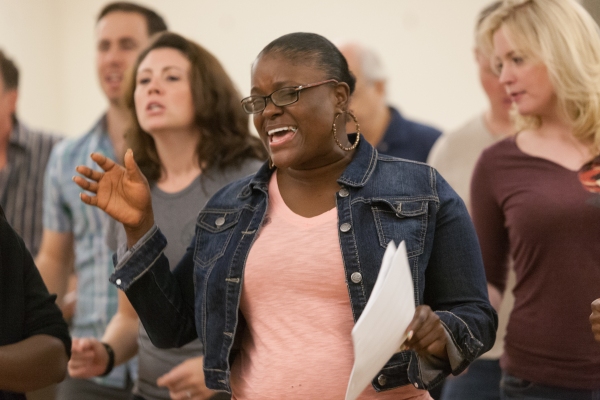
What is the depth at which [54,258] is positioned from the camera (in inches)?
114

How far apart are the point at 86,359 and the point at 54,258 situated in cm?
78

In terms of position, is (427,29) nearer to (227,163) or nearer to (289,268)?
(227,163)

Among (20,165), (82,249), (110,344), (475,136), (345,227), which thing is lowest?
(110,344)

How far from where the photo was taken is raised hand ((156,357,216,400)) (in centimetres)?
206

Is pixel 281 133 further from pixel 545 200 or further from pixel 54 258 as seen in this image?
pixel 54 258

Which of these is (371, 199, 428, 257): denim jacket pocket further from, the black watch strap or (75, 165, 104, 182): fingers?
the black watch strap

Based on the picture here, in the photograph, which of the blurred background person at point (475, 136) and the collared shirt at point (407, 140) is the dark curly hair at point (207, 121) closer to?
the blurred background person at point (475, 136)

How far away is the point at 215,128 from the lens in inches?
99.7

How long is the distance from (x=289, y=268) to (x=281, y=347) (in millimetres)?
160

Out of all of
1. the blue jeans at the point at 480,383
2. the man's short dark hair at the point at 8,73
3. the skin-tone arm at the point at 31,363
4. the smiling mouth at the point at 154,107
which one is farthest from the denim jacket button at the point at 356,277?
the man's short dark hair at the point at 8,73

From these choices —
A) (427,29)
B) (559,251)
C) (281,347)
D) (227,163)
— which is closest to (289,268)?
(281,347)

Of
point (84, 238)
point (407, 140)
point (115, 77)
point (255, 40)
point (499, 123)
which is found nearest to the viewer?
point (84, 238)

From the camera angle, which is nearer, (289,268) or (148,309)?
(289,268)

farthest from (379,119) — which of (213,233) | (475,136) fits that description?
(213,233)
